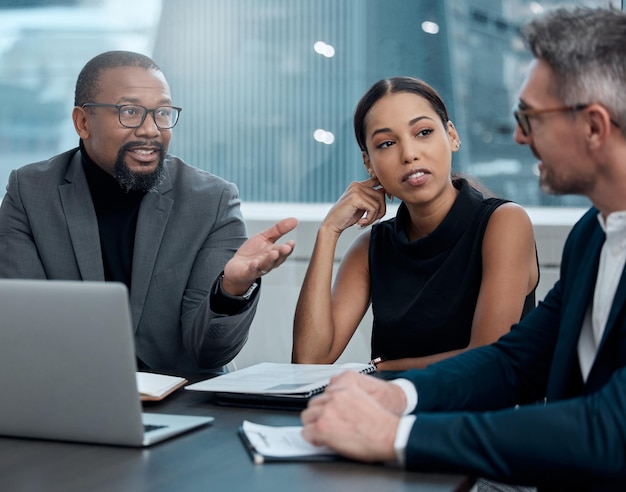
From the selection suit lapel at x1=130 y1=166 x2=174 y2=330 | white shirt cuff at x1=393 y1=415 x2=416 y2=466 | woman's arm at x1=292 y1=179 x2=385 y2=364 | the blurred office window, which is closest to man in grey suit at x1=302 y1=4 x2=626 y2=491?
white shirt cuff at x1=393 y1=415 x2=416 y2=466

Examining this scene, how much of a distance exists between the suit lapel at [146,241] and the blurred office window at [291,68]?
1725mm

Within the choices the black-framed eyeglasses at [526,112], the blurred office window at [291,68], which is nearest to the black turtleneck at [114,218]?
the black-framed eyeglasses at [526,112]

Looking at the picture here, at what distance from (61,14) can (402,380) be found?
354cm

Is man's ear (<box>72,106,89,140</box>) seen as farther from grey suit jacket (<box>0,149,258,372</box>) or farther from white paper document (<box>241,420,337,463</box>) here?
white paper document (<box>241,420,337,463</box>)

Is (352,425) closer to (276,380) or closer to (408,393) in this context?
(408,393)

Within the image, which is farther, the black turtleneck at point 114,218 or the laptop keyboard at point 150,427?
the black turtleneck at point 114,218

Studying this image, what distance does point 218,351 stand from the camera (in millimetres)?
2191

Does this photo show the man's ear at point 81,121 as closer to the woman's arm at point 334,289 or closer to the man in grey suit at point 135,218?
the man in grey suit at point 135,218

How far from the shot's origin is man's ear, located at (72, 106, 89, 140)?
262 cm

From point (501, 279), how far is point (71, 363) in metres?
1.18

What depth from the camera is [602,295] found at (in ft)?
4.69

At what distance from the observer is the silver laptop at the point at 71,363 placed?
47.6 inches

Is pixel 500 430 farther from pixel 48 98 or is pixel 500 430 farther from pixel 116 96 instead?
pixel 48 98

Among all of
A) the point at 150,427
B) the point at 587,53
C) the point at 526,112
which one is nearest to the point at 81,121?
the point at 150,427
